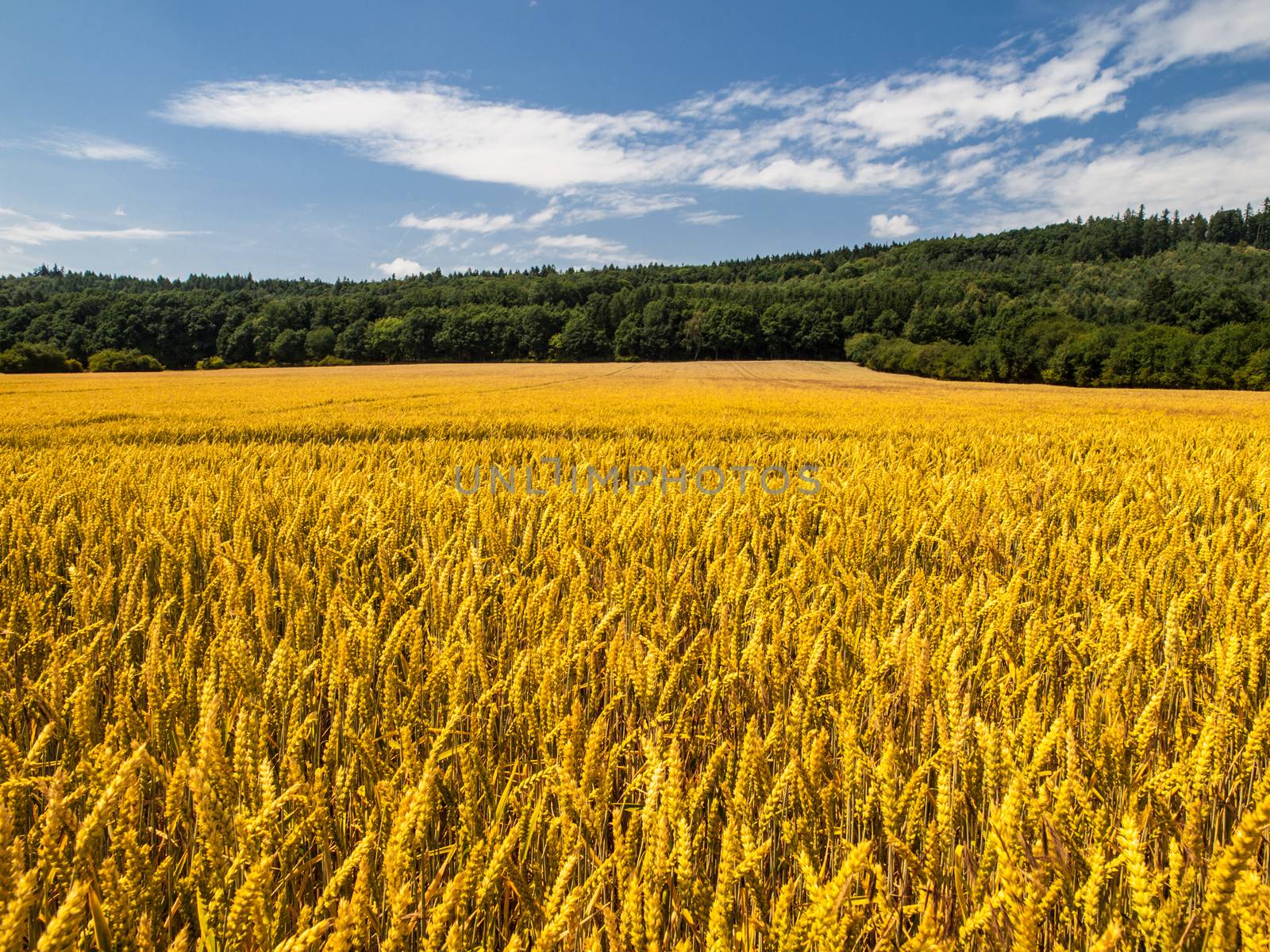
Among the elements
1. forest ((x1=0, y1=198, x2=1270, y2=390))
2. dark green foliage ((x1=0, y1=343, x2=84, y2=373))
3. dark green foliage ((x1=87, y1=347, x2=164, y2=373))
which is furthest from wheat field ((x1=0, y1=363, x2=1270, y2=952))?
dark green foliage ((x1=87, y1=347, x2=164, y2=373))

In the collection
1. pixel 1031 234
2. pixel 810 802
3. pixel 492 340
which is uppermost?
pixel 1031 234

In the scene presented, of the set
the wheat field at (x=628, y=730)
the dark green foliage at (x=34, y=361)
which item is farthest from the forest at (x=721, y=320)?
the wheat field at (x=628, y=730)

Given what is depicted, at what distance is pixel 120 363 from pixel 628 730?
247 feet

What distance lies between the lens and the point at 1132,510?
12.6ft

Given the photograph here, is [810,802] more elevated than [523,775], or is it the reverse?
[810,802]

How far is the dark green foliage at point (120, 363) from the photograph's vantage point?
194 ft

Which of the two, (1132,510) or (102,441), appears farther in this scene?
(102,441)

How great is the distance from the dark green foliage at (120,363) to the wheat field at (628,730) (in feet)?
232

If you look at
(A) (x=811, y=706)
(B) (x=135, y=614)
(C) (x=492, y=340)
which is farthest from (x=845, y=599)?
(C) (x=492, y=340)

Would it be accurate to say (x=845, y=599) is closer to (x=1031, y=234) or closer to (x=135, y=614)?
(x=135, y=614)

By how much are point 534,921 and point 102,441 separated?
→ 9.09 m

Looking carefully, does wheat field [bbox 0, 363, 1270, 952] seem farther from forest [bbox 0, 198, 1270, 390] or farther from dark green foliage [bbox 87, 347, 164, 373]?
dark green foliage [bbox 87, 347, 164, 373]

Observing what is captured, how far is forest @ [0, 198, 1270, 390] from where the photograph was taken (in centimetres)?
5175

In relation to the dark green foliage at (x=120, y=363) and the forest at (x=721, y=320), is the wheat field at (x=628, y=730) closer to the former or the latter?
the forest at (x=721, y=320)
